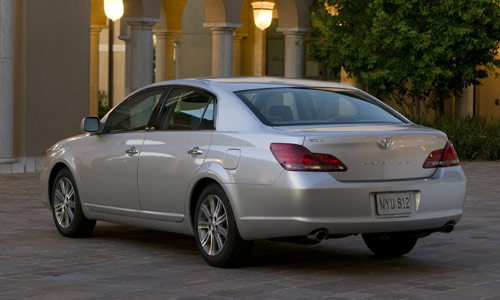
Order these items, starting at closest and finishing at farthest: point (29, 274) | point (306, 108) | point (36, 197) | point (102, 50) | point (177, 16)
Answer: point (29, 274) → point (306, 108) → point (36, 197) → point (177, 16) → point (102, 50)

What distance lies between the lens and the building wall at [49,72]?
18.9 metres

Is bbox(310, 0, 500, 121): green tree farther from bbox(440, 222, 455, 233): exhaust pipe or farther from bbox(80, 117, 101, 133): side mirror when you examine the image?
bbox(440, 222, 455, 233): exhaust pipe

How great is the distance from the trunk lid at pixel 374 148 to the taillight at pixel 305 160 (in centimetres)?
3

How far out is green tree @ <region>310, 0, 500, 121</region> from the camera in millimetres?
24625

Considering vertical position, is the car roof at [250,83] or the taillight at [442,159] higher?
the car roof at [250,83]

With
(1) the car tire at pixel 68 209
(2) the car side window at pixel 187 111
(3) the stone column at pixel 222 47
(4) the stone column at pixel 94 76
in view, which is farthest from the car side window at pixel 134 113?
(4) the stone column at pixel 94 76

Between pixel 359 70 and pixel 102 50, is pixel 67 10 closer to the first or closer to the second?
pixel 359 70

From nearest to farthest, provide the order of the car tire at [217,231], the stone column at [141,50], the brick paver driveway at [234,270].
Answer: the brick paver driveway at [234,270] < the car tire at [217,231] < the stone column at [141,50]

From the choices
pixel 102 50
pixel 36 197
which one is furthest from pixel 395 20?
pixel 102 50

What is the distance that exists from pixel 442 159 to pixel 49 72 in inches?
476

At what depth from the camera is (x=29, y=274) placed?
798 centimetres

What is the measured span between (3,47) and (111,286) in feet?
38.6

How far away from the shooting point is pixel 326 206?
7.65 metres

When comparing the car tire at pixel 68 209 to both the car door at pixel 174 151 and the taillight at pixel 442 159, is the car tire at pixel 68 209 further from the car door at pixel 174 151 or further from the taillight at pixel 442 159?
the taillight at pixel 442 159
